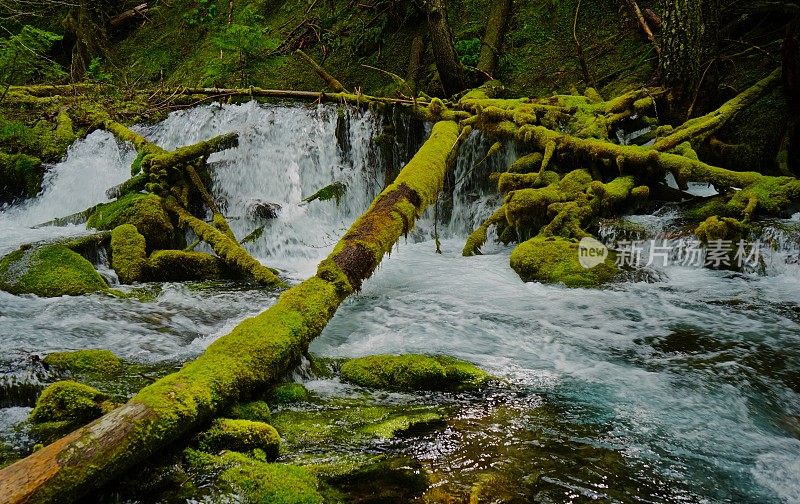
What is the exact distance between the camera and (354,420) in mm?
3264

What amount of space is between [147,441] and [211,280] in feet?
15.3

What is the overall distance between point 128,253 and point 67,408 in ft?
14.3

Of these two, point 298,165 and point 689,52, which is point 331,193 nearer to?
point 298,165

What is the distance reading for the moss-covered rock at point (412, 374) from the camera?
379 centimetres

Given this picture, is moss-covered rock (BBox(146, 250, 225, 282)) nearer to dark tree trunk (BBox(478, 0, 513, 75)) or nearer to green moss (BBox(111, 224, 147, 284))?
green moss (BBox(111, 224, 147, 284))

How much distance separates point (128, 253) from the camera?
272 inches

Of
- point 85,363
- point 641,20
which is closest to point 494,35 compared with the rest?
point 641,20

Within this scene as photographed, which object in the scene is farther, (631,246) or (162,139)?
(162,139)

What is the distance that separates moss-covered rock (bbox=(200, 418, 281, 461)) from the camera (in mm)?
2770

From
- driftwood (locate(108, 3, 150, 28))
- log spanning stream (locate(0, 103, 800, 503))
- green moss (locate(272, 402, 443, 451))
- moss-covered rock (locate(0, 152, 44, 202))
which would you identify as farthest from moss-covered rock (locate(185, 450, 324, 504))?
driftwood (locate(108, 3, 150, 28))

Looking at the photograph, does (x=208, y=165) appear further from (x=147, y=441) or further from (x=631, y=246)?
(x=147, y=441)

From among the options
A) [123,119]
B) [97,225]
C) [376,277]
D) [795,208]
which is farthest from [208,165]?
[795,208]

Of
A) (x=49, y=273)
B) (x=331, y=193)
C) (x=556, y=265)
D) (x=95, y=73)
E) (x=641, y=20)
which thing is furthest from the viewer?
(x=95, y=73)

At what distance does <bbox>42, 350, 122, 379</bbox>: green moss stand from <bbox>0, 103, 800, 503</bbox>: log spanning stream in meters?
0.14
